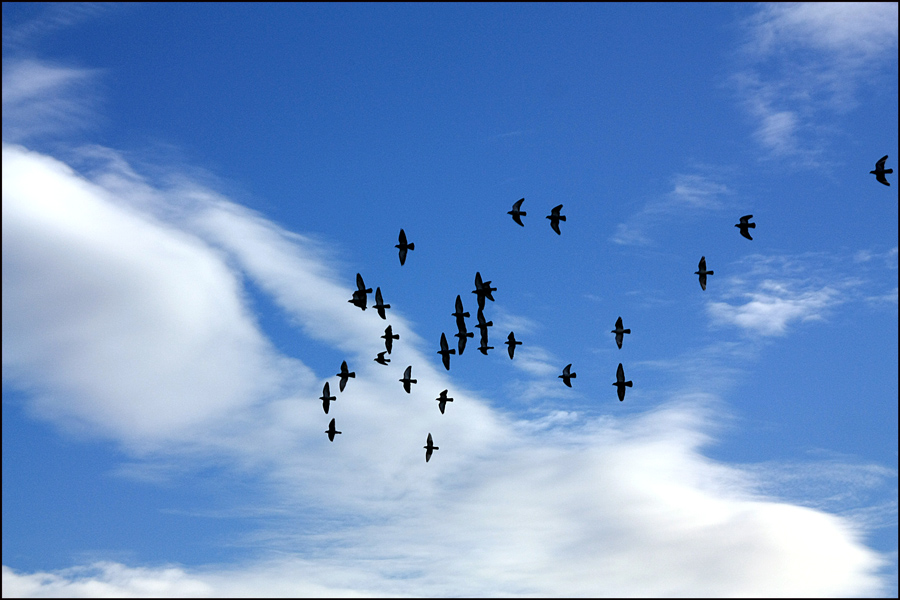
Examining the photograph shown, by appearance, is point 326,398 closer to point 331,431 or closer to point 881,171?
point 331,431

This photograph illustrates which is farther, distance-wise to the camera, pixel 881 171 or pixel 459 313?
pixel 459 313

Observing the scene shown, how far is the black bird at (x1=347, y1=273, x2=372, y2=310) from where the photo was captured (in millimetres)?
119225

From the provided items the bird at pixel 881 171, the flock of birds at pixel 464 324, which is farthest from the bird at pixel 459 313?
the bird at pixel 881 171

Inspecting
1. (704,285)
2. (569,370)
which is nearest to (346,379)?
(569,370)

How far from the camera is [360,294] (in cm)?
11969

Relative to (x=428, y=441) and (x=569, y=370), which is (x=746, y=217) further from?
(x=428, y=441)

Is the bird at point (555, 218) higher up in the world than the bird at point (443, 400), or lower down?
higher up

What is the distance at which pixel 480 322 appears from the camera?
12700 cm

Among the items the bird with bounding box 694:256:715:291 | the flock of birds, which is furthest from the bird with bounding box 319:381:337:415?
the bird with bounding box 694:256:715:291

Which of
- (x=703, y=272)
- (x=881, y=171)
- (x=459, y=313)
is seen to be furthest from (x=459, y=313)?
(x=881, y=171)

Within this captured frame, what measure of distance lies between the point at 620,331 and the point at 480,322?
16961mm

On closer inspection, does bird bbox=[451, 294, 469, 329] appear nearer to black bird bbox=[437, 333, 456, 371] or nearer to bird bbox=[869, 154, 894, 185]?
black bird bbox=[437, 333, 456, 371]

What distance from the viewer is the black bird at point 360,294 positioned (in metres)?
119

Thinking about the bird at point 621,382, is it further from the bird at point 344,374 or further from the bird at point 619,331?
the bird at point 344,374
